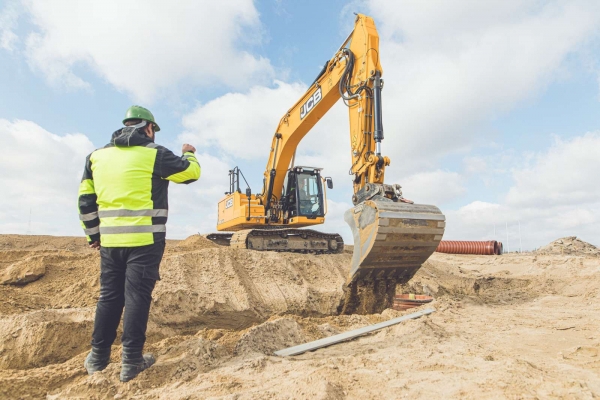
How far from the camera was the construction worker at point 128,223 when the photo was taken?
2.88 metres

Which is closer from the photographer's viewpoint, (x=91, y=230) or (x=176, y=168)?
(x=176, y=168)

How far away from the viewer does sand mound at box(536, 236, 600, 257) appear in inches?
677

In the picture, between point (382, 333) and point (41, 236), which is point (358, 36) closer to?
point (382, 333)

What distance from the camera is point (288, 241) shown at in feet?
35.1

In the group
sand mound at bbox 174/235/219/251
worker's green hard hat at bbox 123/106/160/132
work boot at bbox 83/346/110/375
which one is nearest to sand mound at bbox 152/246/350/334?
work boot at bbox 83/346/110/375

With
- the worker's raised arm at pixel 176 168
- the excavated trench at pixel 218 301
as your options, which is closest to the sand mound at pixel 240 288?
the excavated trench at pixel 218 301

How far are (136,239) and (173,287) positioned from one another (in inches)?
137

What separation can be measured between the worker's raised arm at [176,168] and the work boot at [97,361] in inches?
53.5

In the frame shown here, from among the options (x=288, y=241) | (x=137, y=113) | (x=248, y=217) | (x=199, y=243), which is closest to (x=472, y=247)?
(x=288, y=241)

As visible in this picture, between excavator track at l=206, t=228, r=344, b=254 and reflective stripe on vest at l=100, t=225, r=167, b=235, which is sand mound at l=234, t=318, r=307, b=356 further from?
excavator track at l=206, t=228, r=344, b=254

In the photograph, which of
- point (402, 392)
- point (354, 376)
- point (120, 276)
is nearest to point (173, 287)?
point (120, 276)

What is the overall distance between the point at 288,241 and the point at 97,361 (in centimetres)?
788

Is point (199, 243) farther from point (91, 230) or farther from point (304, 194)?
point (91, 230)

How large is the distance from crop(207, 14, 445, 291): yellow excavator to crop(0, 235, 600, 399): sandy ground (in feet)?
2.70
